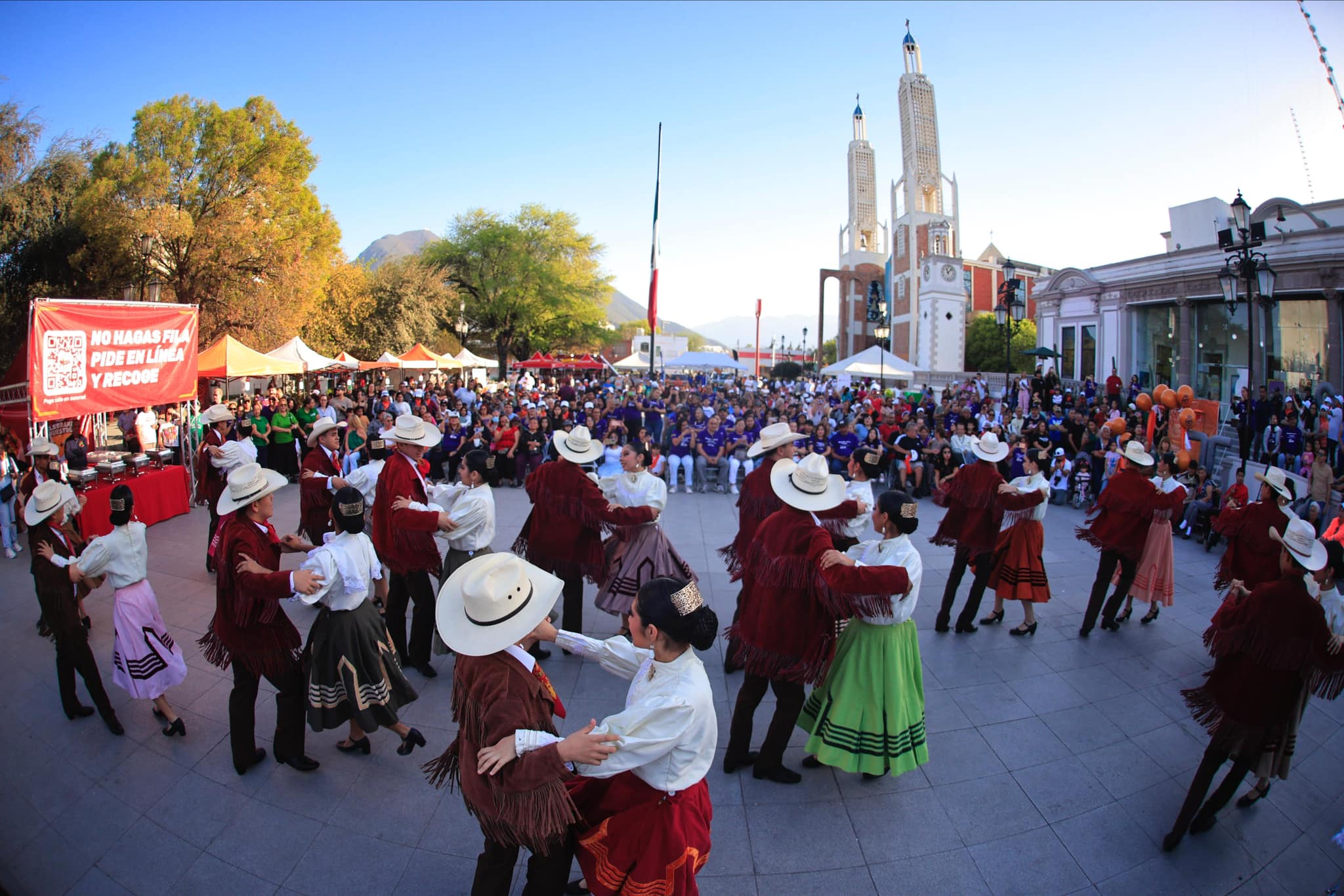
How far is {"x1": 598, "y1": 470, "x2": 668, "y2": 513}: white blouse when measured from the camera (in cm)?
533

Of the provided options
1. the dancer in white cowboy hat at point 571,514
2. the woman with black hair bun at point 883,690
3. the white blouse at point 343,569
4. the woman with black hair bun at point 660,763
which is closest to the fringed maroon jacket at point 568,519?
the dancer in white cowboy hat at point 571,514

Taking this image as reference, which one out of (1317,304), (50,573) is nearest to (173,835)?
(50,573)

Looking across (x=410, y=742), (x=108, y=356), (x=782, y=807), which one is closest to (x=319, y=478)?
(x=410, y=742)

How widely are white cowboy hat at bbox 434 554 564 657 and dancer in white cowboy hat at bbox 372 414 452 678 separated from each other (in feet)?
8.92

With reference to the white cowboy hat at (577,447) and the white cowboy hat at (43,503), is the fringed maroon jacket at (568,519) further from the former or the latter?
the white cowboy hat at (43,503)

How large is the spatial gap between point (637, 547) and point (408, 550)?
1.75m

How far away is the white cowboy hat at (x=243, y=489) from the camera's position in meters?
3.75

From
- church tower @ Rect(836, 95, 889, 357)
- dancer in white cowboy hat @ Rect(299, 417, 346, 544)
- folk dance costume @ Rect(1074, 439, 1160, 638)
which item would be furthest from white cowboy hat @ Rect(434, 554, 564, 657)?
church tower @ Rect(836, 95, 889, 357)

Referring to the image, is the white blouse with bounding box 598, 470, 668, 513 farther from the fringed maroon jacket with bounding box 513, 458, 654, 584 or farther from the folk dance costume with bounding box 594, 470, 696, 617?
the fringed maroon jacket with bounding box 513, 458, 654, 584

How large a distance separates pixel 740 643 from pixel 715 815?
0.93 meters

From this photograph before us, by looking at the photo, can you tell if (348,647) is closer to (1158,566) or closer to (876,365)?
(1158,566)

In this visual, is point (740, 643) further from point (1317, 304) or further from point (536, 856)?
point (1317, 304)

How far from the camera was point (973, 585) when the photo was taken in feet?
20.5

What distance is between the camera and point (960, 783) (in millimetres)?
4008
